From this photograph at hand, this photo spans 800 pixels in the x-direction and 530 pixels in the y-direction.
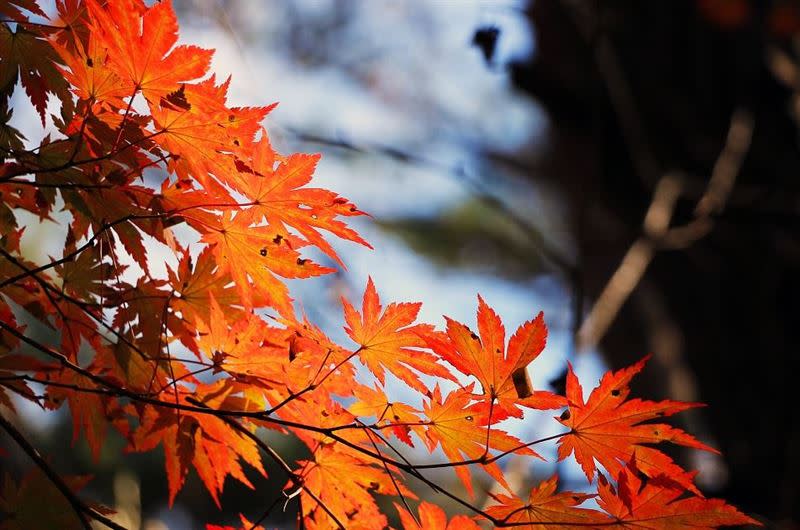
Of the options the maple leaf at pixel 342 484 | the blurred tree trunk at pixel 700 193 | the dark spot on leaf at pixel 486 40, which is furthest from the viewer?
the blurred tree trunk at pixel 700 193

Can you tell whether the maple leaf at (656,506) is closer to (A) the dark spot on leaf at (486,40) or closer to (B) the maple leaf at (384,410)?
(B) the maple leaf at (384,410)

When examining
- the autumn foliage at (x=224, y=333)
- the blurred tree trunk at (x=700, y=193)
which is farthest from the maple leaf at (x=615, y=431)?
the blurred tree trunk at (x=700, y=193)

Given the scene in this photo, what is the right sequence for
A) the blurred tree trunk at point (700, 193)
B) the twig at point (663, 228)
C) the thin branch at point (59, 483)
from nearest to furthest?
1. the thin branch at point (59, 483)
2. the twig at point (663, 228)
3. the blurred tree trunk at point (700, 193)

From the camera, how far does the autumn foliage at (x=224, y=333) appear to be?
2.12 ft

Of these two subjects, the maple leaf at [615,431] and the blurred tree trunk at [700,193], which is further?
the blurred tree trunk at [700,193]

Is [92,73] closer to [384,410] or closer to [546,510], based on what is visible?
[384,410]

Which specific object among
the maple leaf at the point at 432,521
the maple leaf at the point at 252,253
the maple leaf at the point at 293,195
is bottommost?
the maple leaf at the point at 432,521

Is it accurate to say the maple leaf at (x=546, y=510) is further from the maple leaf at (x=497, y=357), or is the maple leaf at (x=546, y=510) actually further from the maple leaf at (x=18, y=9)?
the maple leaf at (x=18, y=9)

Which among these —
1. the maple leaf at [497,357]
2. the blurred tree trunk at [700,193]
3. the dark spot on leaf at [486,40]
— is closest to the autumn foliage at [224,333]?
the maple leaf at [497,357]

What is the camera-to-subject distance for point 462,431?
2.27 feet

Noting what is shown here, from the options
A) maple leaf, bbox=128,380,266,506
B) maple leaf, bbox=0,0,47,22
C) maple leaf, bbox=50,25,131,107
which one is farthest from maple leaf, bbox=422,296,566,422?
maple leaf, bbox=0,0,47,22

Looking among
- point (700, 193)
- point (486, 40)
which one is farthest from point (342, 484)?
point (700, 193)

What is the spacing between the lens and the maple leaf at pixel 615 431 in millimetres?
653

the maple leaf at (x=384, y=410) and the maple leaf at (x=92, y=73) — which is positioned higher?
the maple leaf at (x=92, y=73)
